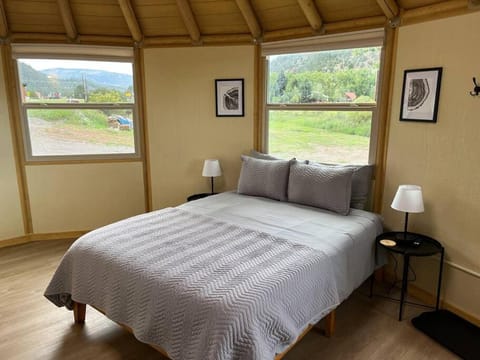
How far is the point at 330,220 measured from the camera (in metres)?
2.67

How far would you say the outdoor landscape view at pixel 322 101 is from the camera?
3160 mm

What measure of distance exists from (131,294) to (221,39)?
9.26ft

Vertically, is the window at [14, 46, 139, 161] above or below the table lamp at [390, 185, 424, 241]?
above

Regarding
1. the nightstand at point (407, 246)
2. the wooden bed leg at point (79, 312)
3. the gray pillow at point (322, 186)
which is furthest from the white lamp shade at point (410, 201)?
the wooden bed leg at point (79, 312)

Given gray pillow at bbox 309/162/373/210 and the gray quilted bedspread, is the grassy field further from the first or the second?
gray pillow at bbox 309/162/373/210

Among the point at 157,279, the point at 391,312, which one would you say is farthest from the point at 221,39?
the point at 391,312

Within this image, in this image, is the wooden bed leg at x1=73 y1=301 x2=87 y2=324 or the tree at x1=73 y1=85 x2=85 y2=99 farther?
the tree at x1=73 y1=85 x2=85 y2=99

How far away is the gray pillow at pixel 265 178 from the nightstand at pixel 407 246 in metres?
0.94

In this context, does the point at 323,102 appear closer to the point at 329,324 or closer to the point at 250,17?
the point at 250,17

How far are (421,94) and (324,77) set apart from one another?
3.18 feet

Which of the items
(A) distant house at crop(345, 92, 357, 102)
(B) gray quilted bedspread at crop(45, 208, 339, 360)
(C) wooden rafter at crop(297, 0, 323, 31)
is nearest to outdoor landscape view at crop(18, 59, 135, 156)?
(B) gray quilted bedspread at crop(45, 208, 339, 360)

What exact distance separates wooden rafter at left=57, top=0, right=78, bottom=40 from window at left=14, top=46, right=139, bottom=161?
0.22 metres

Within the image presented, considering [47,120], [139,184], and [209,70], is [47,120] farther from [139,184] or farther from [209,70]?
[209,70]

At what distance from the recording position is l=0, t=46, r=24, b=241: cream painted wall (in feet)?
11.9
